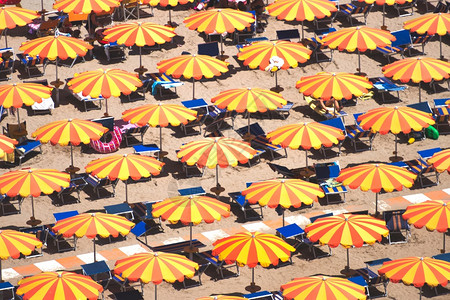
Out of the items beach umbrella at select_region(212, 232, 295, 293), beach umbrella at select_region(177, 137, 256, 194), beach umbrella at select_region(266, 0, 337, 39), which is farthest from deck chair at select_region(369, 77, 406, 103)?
beach umbrella at select_region(212, 232, 295, 293)

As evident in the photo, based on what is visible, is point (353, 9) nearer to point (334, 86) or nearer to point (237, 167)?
point (334, 86)

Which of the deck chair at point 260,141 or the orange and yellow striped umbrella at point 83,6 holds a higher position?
the orange and yellow striped umbrella at point 83,6

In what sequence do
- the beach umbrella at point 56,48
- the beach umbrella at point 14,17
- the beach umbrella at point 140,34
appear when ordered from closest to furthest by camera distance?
the beach umbrella at point 56,48
the beach umbrella at point 140,34
the beach umbrella at point 14,17

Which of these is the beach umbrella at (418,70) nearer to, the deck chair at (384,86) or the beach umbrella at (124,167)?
the deck chair at (384,86)

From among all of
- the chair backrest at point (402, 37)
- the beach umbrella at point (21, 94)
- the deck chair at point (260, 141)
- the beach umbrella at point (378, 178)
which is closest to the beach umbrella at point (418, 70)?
the chair backrest at point (402, 37)

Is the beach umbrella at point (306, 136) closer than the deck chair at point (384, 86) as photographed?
Yes

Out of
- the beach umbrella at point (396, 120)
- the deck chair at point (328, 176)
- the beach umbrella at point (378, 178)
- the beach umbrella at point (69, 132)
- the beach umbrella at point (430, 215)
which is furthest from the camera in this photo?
A: the beach umbrella at point (396, 120)
